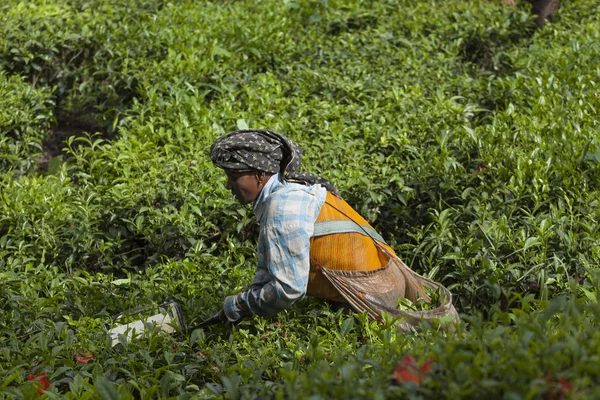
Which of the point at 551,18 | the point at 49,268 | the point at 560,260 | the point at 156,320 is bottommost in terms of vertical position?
the point at 49,268

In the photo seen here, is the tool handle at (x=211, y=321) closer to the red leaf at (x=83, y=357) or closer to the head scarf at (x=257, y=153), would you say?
the red leaf at (x=83, y=357)

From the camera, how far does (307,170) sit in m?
4.77

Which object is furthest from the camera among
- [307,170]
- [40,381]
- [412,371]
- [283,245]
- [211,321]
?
[307,170]

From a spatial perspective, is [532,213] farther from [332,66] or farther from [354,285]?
[332,66]

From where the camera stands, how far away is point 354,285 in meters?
3.31

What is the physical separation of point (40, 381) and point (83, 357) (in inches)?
12.1

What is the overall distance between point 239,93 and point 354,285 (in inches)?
119

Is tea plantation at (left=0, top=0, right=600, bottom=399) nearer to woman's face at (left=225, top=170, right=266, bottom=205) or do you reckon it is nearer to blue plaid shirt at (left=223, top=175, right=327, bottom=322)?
blue plaid shirt at (left=223, top=175, right=327, bottom=322)

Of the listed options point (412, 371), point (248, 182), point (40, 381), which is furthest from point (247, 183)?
point (412, 371)

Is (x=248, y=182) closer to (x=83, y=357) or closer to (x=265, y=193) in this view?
(x=265, y=193)

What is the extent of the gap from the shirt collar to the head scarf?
0.14ft

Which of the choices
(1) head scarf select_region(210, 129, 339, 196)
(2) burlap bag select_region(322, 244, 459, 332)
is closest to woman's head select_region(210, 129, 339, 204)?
(1) head scarf select_region(210, 129, 339, 196)

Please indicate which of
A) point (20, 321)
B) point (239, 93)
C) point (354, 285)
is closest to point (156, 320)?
point (20, 321)

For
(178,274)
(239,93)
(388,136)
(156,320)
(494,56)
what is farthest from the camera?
(494,56)
